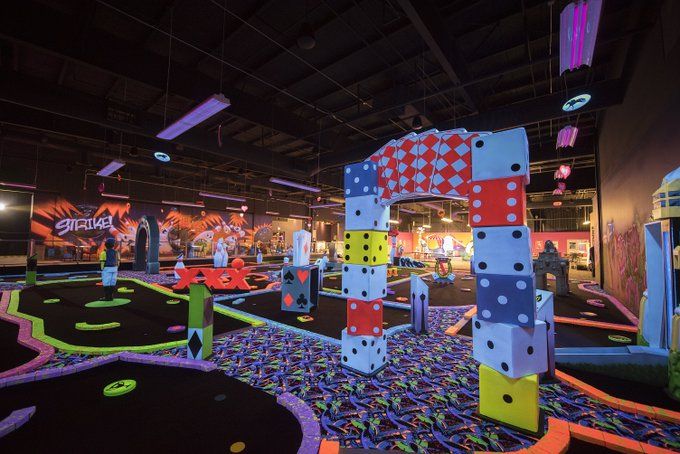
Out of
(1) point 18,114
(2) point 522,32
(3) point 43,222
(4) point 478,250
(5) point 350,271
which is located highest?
(2) point 522,32

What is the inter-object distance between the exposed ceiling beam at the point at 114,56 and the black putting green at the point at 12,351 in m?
4.22

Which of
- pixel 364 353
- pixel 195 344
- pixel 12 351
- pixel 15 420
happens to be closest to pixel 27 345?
pixel 12 351

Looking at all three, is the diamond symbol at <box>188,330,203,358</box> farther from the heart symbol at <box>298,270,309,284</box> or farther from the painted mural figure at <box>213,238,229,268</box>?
the painted mural figure at <box>213,238,229,268</box>

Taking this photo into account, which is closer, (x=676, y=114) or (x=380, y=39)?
(x=676, y=114)

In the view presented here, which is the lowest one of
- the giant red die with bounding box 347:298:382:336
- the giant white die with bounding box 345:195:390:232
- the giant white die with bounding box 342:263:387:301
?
the giant red die with bounding box 347:298:382:336

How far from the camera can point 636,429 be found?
78.5 inches

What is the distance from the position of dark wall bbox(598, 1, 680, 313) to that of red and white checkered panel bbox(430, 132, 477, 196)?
330cm

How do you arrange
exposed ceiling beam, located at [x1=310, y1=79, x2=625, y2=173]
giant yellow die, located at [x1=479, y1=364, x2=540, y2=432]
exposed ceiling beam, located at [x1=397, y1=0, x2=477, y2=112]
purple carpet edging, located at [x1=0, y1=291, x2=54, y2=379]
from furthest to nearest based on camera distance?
exposed ceiling beam, located at [x1=310, y1=79, x2=625, y2=173], exposed ceiling beam, located at [x1=397, y1=0, x2=477, y2=112], purple carpet edging, located at [x1=0, y1=291, x2=54, y2=379], giant yellow die, located at [x1=479, y1=364, x2=540, y2=432]

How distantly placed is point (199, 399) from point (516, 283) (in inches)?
109

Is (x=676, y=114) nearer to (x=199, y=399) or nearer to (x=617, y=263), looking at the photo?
(x=617, y=263)

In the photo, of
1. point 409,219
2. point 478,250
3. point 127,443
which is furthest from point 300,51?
point 409,219

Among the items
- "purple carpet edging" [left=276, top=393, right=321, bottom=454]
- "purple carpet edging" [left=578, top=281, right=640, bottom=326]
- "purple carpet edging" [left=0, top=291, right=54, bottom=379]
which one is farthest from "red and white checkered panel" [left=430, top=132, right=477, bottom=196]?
"purple carpet edging" [left=0, top=291, right=54, bottom=379]

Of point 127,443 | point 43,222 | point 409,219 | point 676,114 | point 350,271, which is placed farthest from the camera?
point 409,219

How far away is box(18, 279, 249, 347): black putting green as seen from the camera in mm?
3694
